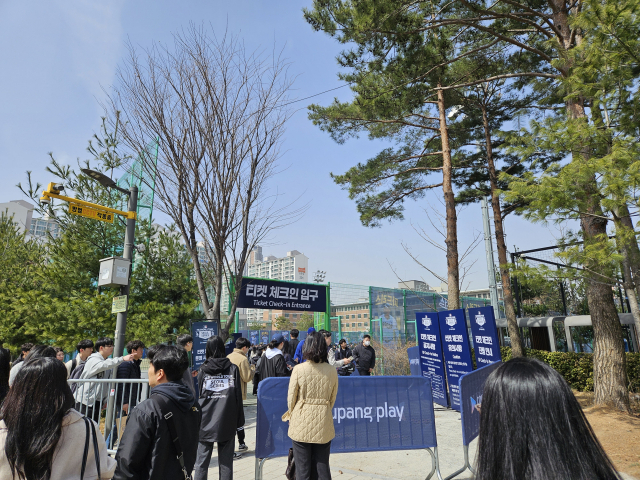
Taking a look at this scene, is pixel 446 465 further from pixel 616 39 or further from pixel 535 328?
pixel 535 328

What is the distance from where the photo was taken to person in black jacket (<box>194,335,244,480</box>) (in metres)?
4.18

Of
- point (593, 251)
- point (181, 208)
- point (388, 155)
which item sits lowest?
point (593, 251)

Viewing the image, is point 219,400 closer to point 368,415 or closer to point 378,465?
point 368,415

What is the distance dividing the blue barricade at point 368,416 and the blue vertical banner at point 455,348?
3537mm

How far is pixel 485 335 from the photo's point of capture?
7996 millimetres

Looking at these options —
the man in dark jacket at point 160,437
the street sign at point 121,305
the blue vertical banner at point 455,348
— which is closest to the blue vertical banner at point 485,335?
the blue vertical banner at point 455,348

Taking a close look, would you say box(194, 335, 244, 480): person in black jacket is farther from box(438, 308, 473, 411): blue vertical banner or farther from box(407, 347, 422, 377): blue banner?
box(407, 347, 422, 377): blue banner

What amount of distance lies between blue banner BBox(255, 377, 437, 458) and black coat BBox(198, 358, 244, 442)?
314 mm

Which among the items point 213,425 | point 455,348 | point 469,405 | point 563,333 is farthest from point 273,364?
point 563,333

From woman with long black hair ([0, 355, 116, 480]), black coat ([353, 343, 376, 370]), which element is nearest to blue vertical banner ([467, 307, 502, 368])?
black coat ([353, 343, 376, 370])

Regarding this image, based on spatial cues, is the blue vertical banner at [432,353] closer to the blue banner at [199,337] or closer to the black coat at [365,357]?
the black coat at [365,357]

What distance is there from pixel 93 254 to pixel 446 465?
41.8ft

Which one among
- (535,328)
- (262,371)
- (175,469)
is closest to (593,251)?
(175,469)

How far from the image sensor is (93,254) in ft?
44.9
